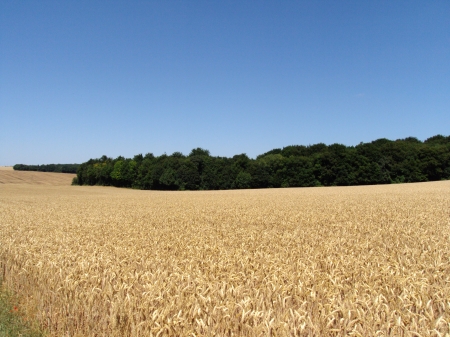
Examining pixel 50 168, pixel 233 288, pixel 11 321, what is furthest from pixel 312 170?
pixel 50 168

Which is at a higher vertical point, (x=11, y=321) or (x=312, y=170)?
(x=312, y=170)

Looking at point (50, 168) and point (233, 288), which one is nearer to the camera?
point (233, 288)

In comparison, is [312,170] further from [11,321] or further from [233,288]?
[11,321]

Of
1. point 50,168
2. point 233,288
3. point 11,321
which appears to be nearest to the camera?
point 233,288

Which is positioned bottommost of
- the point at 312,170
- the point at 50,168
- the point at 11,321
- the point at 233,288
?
the point at 11,321

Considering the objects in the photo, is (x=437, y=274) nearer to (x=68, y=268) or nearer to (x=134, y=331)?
(x=134, y=331)

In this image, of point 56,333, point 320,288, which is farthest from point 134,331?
point 320,288

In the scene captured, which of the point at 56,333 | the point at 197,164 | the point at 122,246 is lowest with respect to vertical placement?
the point at 56,333

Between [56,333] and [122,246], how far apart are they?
3225 mm

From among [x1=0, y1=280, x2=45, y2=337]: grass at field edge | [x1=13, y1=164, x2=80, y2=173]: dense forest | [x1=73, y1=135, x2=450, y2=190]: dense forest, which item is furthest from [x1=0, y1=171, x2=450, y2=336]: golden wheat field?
[x1=13, y1=164, x2=80, y2=173]: dense forest

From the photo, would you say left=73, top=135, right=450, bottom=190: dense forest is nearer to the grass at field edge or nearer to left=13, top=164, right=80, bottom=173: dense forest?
left=13, top=164, right=80, bottom=173: dense forest

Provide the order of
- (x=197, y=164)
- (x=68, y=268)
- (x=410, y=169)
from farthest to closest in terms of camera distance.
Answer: (x=197, y=164)
(x=410, y=169)
(x=68, y=268)

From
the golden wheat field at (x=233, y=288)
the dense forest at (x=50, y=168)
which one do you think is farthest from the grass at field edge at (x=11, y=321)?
the dense forest at (x=50, y=168)

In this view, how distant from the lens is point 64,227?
39.5 ft
